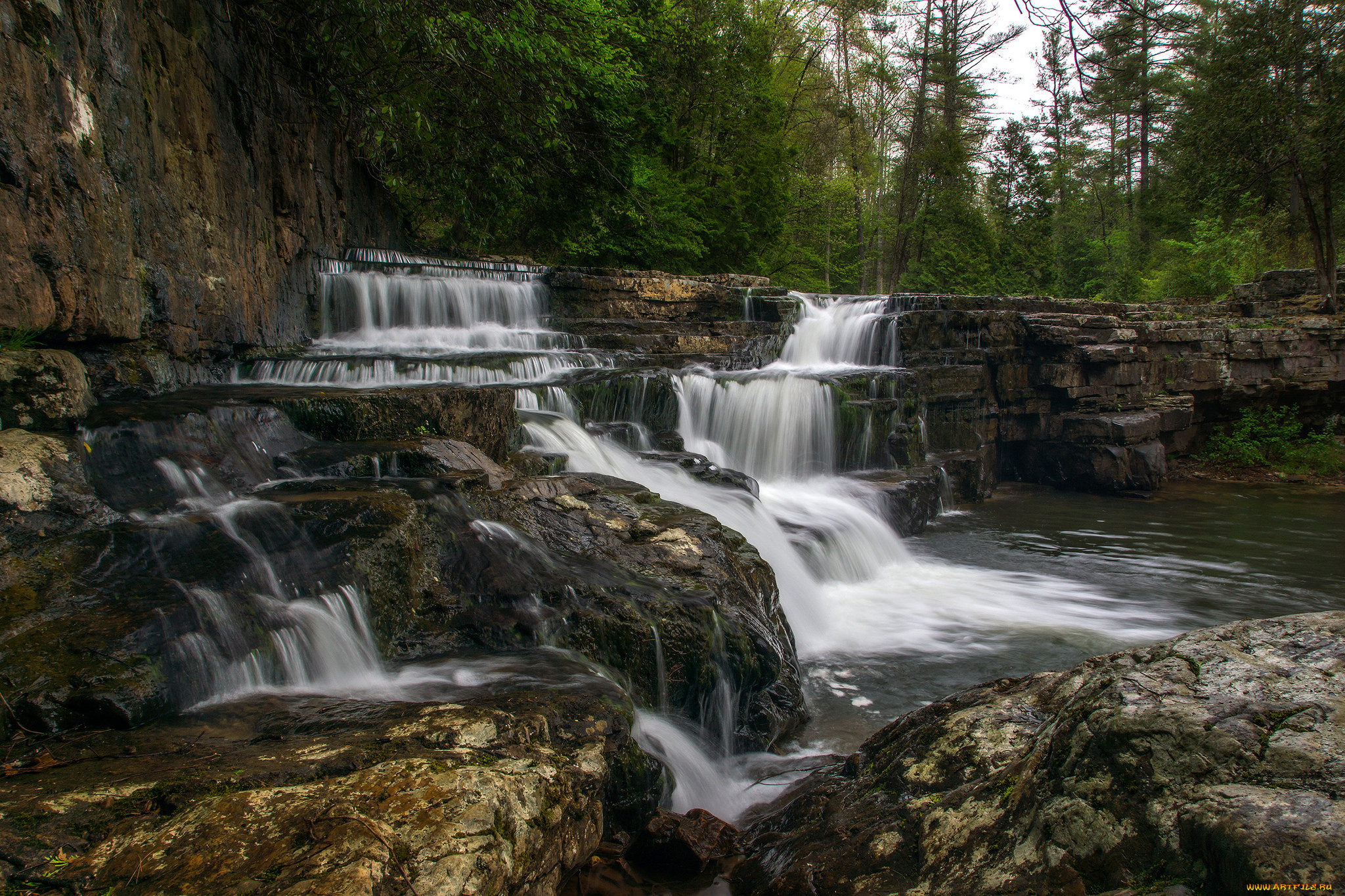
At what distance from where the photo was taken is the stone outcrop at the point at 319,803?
187 cm

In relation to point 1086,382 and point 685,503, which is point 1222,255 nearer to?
point 1086,382

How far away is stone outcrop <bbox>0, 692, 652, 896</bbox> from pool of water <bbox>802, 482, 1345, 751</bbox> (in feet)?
9.14

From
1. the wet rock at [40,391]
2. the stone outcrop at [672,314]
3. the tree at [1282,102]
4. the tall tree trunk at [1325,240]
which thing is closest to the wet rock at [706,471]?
the stone outcrop at [672,314]

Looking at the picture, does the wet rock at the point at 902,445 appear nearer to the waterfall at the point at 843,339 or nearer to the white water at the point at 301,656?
the waterfall at the point at 843,339

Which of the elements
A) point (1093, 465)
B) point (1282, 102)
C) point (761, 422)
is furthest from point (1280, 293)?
point (761, 422)

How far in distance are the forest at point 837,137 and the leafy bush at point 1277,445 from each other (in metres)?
3.35

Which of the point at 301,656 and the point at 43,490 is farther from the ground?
the point at 43,490

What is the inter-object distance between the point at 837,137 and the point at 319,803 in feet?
99.8

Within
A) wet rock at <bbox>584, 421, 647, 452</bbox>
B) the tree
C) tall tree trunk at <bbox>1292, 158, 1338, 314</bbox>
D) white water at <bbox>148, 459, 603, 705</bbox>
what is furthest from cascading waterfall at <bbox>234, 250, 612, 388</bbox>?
tall tree trunk at <bbox>1292, 158, 1338, 314</bbox>

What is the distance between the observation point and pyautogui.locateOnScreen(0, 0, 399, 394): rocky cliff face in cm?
445

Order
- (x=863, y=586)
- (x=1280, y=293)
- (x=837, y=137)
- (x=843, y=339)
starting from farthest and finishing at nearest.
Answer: (x=837, y=137), (x=1280, y=293), (x=843, y=339), (x=863, y=586)

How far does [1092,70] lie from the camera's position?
369 centimetres

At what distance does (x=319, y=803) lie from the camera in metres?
2.12

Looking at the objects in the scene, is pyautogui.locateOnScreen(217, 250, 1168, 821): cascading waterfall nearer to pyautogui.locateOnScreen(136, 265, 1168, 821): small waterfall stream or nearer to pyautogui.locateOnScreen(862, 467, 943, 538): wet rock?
pyautogui.locateOnScreen(136, 265, 1168, 821): small waterfall stream
